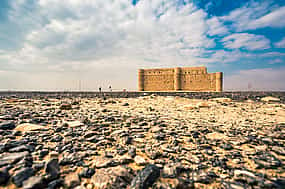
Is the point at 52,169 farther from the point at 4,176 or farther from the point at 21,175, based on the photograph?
the point at 4,176

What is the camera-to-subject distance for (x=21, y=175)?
5.44ft

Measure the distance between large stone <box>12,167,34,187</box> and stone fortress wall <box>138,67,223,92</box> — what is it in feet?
142

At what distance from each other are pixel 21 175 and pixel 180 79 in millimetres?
44368

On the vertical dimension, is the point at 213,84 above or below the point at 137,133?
above

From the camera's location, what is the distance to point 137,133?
3.40 metres

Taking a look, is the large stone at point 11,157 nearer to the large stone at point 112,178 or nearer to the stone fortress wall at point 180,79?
the large stone at point 112,178

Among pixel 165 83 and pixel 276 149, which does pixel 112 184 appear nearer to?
pixel 276 149

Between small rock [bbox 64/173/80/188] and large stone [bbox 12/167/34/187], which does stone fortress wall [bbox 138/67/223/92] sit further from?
large stone [bbox 12/167/34/187]

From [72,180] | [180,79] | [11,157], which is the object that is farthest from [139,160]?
[180,79]

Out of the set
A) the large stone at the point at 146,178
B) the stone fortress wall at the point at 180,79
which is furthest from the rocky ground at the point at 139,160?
the stone fortress wall at the point at 180,79

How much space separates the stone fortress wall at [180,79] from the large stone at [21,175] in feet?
142

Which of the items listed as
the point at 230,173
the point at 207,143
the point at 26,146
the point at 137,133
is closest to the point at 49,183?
the point at 26,146

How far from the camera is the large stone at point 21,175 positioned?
1565 millimetres

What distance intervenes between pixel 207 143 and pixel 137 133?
1567 millimetres
